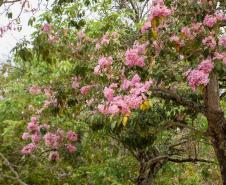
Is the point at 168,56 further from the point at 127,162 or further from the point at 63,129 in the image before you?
the point at 127,162

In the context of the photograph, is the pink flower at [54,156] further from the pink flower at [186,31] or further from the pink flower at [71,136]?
the pink flower at [186,31]

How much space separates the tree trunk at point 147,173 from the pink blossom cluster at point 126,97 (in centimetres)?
489

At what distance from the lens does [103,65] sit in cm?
491

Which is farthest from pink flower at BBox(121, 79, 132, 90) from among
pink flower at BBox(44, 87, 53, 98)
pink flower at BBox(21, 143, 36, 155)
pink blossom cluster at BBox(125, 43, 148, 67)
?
pink flower at BBox(21, 143, 36, 155)

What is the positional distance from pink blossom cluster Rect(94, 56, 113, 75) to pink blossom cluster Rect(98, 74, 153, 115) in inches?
13.2

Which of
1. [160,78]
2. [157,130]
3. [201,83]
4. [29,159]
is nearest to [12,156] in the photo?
[29,159]

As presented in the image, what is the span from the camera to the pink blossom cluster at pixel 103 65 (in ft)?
16.0

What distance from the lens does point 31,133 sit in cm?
715

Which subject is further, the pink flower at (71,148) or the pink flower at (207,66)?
the pink flower at (71,148)

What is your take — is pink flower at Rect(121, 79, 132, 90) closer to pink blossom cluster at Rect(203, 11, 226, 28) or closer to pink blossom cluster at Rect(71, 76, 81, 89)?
pink blossom cluster at Rect(203, 11, 226, 28)

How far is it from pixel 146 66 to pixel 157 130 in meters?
1.43

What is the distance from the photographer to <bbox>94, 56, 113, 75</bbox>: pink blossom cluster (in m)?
4.89

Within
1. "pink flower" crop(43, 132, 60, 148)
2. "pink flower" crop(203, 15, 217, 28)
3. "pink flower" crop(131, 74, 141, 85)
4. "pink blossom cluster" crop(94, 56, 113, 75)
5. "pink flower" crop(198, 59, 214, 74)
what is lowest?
"pink flower" crop(43, 132, 60, 148)

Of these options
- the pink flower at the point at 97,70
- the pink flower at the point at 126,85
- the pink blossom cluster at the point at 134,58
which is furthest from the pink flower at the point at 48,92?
the pink flower at the point at 126,85
